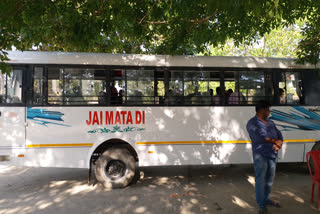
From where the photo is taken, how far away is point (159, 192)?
512cm

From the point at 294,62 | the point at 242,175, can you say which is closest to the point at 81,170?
the point at 242,175

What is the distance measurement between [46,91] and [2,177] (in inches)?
118

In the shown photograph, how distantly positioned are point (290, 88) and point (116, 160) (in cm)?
445

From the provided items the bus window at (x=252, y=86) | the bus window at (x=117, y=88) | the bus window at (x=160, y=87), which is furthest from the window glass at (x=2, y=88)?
the bus window at (x=252, y=86)

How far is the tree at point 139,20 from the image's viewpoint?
12.5 feet

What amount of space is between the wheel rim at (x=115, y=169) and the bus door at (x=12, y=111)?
1845 millimetres

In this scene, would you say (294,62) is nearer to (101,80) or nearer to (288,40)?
(101,80)

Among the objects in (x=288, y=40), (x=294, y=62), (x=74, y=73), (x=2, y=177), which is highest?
(x=288, y=40)

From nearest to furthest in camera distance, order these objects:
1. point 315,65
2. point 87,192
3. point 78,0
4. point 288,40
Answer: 1. point 78,0
2. point 87,192
3. point 315,65
4. point 288,40

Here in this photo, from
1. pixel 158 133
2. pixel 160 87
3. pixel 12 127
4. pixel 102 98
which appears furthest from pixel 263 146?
pixel 12 127

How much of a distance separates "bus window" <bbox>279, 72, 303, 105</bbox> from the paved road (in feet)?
6.23

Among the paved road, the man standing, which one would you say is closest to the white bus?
the paved road

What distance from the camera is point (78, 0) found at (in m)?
4.58

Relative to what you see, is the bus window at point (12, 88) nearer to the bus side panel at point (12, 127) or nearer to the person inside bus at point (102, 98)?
the bus side panel at point (12, 127)
